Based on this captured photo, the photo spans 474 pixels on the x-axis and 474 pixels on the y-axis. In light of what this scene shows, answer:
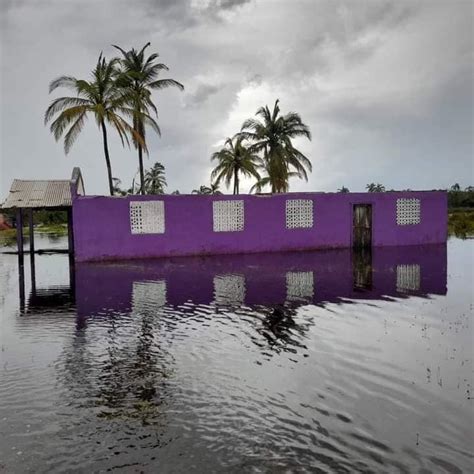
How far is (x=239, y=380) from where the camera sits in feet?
21.0

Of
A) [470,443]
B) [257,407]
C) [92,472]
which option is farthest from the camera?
[257,407]

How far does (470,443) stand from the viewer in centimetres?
470

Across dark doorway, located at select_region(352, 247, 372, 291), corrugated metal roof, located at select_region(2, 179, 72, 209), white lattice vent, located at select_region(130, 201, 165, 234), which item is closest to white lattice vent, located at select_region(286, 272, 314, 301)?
dark doorway, located at select_region(352, 247, 372, 291)

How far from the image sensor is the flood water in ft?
15.0

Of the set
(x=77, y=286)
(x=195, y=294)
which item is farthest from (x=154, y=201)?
(x=195, y=294)

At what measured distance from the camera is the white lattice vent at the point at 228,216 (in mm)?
22406

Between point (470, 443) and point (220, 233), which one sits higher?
point (220, 233)

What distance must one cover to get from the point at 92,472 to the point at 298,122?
31625mm

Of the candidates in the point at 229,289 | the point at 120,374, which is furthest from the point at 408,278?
the point at 120,374

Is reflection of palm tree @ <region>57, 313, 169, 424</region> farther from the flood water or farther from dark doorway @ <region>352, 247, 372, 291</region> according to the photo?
dark doorway @ <region>352, 247, 372, 291</region>

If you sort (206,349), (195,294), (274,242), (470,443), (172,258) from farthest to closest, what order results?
(274,242) < (172,258) < (195,294) < (206,349) < (470,443)

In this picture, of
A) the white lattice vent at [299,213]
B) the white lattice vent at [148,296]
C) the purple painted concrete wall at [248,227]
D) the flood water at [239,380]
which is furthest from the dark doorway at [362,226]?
the white lattice vent at [148,296]

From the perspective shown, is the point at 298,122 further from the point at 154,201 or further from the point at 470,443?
the point at 470,443

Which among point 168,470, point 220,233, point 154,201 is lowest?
point 168,470
